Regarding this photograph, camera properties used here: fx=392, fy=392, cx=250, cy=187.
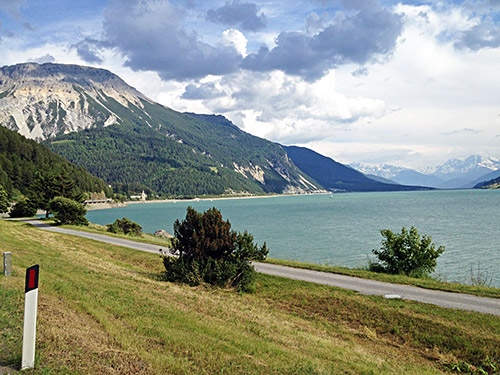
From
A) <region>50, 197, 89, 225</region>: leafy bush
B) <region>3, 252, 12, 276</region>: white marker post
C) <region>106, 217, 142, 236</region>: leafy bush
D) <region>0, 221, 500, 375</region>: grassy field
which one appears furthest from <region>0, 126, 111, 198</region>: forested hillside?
<region>0, 221, 500, 375</region>: grassy field

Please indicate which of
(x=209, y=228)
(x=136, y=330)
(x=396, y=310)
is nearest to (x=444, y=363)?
(x=396, y=310)

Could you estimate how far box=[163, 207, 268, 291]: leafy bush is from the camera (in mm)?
18797

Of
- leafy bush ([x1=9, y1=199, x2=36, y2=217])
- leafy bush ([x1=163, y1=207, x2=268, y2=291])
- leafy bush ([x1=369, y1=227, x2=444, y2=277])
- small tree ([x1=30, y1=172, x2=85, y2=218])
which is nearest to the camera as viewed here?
leafy bush ([x1=163, y1=207, x2=268, y2=291])

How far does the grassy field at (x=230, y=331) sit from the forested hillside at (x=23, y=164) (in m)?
107

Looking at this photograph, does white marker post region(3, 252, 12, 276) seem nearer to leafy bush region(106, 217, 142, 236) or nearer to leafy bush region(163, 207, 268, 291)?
leafy bush region(163, 207, 268, 291)

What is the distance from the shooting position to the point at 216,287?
18484mm

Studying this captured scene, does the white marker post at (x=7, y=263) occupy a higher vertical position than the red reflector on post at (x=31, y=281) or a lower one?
lower

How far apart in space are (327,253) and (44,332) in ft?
123

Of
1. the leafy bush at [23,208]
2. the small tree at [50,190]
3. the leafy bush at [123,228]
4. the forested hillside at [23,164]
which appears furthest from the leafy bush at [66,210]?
the forested hillside at [23,164]

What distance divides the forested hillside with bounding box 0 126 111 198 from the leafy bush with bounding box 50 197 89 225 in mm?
62928

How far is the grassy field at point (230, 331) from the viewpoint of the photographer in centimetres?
729

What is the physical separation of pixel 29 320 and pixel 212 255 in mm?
13335

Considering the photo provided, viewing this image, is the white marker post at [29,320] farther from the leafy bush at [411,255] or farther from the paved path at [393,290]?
the leafy bush at [411,255]

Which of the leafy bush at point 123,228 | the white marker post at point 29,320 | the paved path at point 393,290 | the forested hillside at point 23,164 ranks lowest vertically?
the leafy bush at point 123,228
